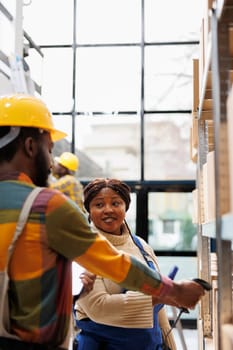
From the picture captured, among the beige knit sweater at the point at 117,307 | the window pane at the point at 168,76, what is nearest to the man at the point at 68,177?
the window pane at the point at 168,76

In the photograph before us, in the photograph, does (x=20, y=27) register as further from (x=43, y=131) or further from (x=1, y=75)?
(x=43, y=131)

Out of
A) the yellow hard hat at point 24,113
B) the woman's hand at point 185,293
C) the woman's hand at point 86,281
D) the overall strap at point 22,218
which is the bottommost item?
the woman's hand at point 86,281

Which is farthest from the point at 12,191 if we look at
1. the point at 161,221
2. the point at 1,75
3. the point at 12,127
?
the point at 161,221

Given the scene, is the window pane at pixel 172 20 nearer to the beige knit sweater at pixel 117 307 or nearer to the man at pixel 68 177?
the man at pixel 68 177

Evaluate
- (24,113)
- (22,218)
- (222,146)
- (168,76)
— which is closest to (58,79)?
(168,76)

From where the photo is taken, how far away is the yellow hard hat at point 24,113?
153 cm

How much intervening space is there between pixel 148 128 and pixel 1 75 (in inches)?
102

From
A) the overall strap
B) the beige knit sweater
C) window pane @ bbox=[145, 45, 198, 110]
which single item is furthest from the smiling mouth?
window pane @ bbox=[145, 45, 198, 110]

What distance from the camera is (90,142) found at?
21.1 feet

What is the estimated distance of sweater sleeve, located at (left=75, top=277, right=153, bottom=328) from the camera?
1.93m

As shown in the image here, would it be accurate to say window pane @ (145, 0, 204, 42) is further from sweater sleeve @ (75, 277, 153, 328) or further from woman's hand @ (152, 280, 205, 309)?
woman's hand @ (152, 280, 205, 309)

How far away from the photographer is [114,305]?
1.92 meters

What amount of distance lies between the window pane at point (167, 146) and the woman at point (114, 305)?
157 inches

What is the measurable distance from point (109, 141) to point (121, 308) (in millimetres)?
4571
